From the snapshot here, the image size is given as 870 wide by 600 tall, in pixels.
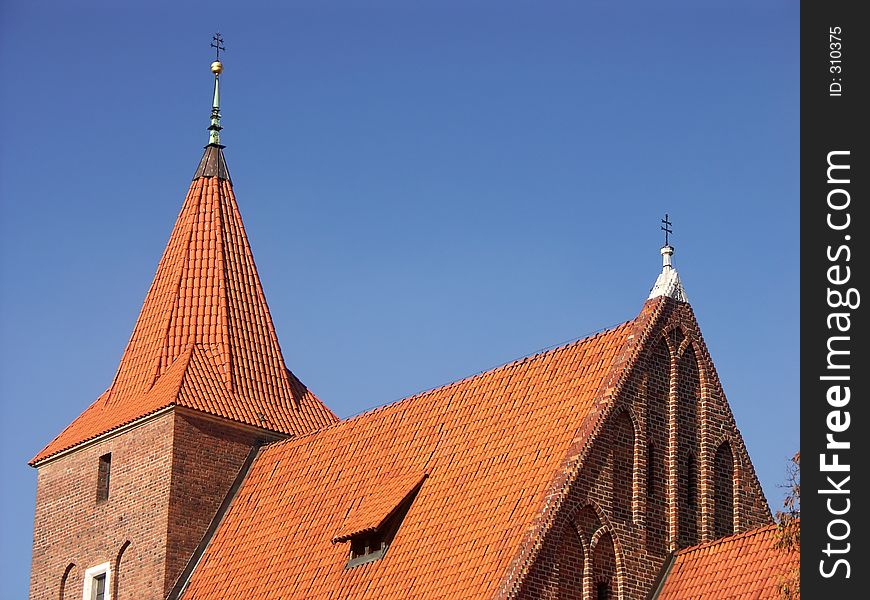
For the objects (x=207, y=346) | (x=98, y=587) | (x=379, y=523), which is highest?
(x=207, y=346)

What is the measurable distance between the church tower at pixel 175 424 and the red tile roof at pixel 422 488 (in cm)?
81

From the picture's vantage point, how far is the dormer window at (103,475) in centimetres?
3894

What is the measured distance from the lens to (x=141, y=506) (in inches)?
1486

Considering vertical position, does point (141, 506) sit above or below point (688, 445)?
below

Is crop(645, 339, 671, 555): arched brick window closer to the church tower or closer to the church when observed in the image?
the church

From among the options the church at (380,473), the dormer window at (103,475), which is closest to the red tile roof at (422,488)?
the church at (380,473)

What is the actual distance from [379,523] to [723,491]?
557 cm

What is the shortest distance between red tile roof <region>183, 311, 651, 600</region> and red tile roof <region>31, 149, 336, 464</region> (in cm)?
178

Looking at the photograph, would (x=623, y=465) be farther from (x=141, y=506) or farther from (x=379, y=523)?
(x=141, y=506)

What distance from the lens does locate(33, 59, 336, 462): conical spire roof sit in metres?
38.9

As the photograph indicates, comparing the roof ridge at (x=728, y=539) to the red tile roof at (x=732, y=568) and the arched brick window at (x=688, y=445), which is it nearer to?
the red tile roof at (x=732, y=568)

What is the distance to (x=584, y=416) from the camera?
30859 millimetres

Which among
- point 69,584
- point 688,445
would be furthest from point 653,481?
point 69,584
